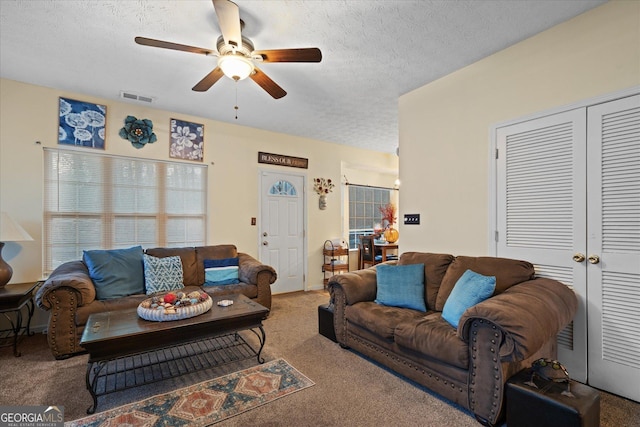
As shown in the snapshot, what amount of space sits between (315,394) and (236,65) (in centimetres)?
246

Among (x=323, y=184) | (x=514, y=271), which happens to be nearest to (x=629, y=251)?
(x=514, y=271)

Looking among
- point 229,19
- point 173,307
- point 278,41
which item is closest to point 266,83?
point 278,41

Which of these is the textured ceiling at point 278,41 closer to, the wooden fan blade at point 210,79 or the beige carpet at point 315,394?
the wooden fan blade at point 210,79

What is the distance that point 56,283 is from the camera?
2.56m

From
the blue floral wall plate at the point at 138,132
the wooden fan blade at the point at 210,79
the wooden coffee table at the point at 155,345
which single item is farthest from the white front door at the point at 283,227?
the wooden fan blade at the point at 210,79

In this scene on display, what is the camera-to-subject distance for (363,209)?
6523mm

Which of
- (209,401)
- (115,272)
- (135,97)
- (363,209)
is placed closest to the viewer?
(209,401)

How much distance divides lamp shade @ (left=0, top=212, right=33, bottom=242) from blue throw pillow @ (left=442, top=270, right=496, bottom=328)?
381 centimetres

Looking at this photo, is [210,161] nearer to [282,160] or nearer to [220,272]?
[282,160]

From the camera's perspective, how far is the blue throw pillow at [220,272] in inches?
147

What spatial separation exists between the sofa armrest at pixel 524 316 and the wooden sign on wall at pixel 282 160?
374cm

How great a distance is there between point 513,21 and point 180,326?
336cm

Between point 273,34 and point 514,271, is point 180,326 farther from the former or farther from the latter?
point 514,271

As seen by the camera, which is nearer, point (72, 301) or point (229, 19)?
point (229, 19)
